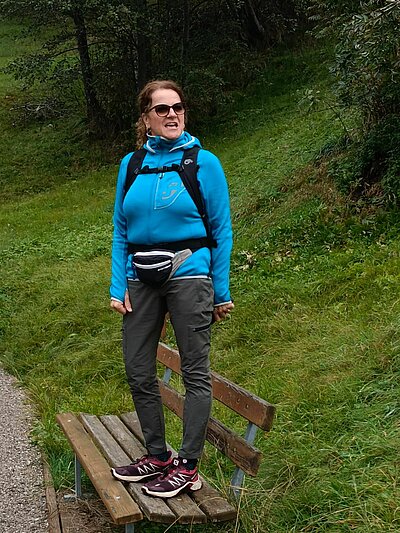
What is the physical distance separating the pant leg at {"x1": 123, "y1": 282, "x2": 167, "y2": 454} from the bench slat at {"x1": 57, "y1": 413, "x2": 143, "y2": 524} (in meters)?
0.35

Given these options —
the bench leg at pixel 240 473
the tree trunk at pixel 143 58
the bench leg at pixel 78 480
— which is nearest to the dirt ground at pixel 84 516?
the bench leg at pixel 78 480

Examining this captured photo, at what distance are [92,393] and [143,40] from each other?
52.7 ft

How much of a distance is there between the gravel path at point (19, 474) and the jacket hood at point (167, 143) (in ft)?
7.56

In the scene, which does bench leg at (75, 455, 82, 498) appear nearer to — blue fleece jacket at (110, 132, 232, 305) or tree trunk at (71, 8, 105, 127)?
blue fleece jacket at (110, 132, 232, 305)

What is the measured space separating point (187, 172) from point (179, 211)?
0.19 metres

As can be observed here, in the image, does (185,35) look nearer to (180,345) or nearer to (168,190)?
(168,190)

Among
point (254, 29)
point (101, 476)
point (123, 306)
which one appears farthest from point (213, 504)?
point (254, 29)

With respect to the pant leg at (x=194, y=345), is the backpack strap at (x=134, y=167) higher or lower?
higher

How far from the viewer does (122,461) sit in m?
3.99

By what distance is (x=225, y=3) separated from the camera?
23562mm

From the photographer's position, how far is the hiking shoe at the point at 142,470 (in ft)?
12.3

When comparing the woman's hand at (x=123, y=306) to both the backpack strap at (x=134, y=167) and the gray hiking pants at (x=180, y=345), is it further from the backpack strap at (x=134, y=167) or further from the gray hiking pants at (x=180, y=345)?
the backpack strap at (x=134, y=167)

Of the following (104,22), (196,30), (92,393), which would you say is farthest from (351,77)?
(196,30)

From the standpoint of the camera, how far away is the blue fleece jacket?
349 centimetres
